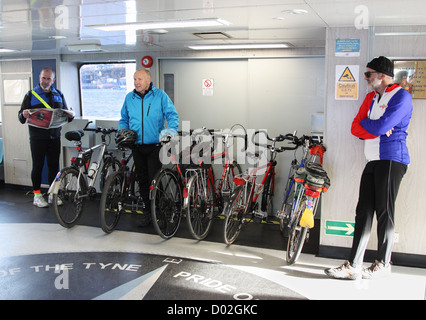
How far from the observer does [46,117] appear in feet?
19.9

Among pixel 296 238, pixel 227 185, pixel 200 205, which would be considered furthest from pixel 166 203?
pixel 296 238

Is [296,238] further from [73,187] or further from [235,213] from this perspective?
[73,187]

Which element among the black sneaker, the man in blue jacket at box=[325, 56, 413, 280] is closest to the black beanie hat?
the man in blue jacket at box=[325, 56, 413, 280]

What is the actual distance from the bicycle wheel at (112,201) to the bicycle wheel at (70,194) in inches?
16.2

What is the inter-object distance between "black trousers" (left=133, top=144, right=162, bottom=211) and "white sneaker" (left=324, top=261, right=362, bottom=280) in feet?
7.36

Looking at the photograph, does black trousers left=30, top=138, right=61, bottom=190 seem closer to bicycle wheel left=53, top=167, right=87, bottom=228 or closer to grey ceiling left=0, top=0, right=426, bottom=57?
bicycle wheel left=53, top=167, right=87, bottom=228

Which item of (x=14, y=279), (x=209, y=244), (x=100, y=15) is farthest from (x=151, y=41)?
(x=14, y=279)

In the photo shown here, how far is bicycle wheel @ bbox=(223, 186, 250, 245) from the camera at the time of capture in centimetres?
450

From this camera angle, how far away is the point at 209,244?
15.6 ft

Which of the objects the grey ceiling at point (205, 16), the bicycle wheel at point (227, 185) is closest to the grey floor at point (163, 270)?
the bicycle wheel at point (227, 185)

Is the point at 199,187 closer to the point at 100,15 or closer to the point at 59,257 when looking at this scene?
the point at 59,257

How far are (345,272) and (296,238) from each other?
537 mm

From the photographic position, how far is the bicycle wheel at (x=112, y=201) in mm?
4879
